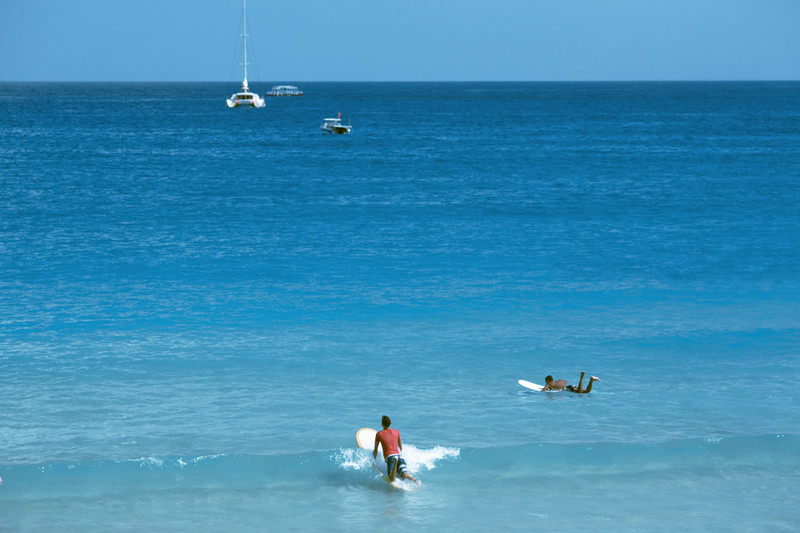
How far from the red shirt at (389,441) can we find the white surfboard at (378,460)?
29 centimetres

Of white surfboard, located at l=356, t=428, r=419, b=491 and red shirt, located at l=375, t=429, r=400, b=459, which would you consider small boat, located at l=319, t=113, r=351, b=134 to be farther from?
red shirt, located at l=375, t=429, r=400, b=459

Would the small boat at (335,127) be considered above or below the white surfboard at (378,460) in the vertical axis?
above

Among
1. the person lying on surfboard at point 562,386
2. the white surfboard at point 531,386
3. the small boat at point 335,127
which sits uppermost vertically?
the small boat at point 335,127

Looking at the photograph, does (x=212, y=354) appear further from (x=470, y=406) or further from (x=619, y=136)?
(x=619, y=136)

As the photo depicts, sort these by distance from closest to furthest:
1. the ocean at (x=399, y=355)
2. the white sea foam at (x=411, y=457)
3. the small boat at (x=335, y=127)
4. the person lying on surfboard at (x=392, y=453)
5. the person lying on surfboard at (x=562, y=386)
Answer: the ocean at (x=399, y=355)
the person lying on surfboard at (x=392, y=453)
the white sea foam at (x=411, y=457)
the person lying on surfboard at (x=562, y=386)
the small boat at (x=335, y=127)

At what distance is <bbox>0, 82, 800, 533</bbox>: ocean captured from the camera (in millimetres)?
18031

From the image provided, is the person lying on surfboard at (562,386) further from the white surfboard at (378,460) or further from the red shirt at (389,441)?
the red shirt at (389,441)

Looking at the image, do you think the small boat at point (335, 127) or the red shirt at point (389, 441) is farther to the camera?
the small boat at point (335, 127)

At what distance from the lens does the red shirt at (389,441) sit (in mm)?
18312

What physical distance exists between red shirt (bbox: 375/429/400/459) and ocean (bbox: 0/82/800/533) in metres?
0.85

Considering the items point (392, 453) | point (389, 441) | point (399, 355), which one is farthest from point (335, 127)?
point (392, 453)

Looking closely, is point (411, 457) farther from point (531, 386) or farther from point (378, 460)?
point (531, 386)

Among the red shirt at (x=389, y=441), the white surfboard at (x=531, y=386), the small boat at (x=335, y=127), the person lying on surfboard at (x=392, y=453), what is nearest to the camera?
the person lying on surfboard at (x=392, y=453)

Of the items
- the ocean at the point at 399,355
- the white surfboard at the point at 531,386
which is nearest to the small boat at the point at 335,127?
the ocean at the point at 399,355
